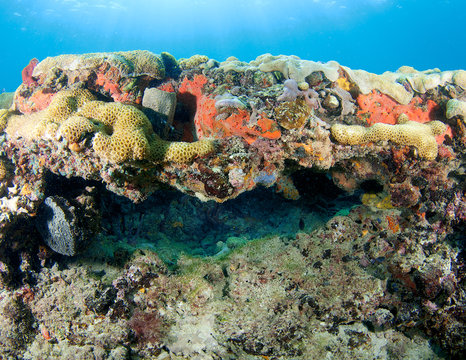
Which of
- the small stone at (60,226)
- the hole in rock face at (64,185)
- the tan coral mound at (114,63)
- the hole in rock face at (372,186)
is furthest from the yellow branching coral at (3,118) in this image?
the hole in rock face at (372,186)

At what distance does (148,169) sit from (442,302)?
16.1 ft

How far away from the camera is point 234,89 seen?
4484mm

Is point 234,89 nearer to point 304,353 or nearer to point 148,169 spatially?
point 148,169

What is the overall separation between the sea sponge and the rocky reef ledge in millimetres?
26

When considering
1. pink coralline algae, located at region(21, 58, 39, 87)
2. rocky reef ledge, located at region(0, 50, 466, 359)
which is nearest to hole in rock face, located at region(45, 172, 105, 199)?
rocky reef ledge, located at region(0, 50, 466, 359)

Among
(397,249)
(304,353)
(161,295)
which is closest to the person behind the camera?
(304,353)

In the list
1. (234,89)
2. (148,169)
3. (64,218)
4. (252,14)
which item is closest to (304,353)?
(148,169)

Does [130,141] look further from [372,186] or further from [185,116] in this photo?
[372,186]

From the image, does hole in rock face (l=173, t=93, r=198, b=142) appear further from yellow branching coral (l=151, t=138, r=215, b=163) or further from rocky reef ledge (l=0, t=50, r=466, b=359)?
yellow branching coral (l=151, t=138, r=215, b=163)

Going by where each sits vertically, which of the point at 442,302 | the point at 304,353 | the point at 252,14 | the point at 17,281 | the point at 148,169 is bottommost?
the point at 17,281

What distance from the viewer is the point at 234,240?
15.7ft

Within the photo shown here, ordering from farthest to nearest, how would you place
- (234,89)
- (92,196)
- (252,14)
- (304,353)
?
(252,14) → (234,89) → (92,196) → (304,353)

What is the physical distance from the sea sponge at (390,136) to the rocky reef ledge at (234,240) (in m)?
0.03

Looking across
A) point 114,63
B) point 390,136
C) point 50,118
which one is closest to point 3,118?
point 50,118
